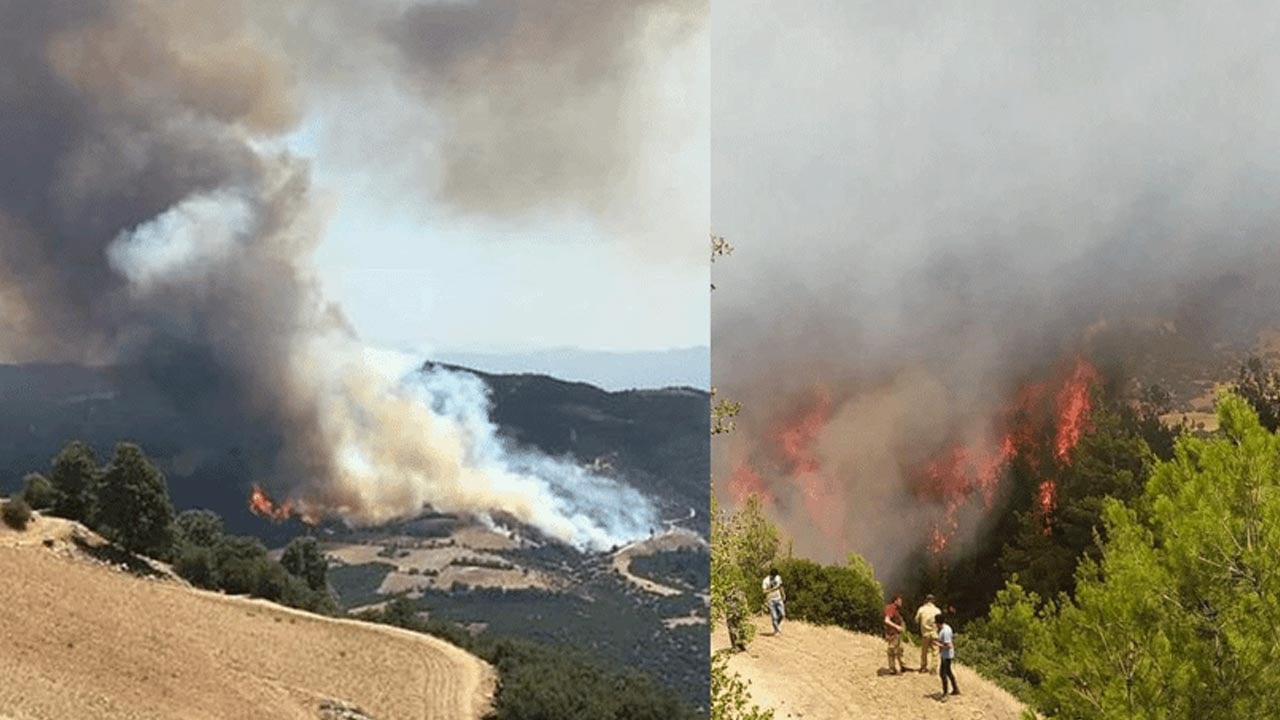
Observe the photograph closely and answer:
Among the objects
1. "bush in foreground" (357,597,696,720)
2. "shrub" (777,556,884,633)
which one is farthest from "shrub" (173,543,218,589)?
"shrub" (777,556,884,633)

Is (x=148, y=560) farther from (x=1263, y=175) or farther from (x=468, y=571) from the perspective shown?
(x=1263, y=175)

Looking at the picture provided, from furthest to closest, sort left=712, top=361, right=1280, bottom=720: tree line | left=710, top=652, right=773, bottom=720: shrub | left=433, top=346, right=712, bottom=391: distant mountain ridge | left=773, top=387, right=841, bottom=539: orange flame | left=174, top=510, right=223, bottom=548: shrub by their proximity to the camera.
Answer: left=773, top=387, right=841, bottom=539: orange flame < left=710, top=652, right=773, bottom=720: shrub < left=433, top=346, right=712, bottom=391: distant mountain ridge < left=712, top=361, right=1280, bottom=720: tree line < left=174, top=510, right=223, bottom=548: shrub

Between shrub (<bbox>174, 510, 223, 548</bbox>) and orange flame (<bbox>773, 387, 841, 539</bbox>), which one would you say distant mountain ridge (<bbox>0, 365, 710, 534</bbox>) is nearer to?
shrub (<bbox>174, 510, 223, 548</bbox>)

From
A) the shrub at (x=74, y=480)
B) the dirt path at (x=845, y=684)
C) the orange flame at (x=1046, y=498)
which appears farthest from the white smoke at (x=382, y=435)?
the orange flame at (x=1046, y=498)

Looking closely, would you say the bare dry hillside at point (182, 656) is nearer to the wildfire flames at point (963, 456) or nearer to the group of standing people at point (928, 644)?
the group of standing people at point (928, 644)

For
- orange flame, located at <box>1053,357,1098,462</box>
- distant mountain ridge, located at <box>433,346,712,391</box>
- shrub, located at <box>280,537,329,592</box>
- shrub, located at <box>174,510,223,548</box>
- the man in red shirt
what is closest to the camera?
shrub, located at <box>174,510,223,548</box>

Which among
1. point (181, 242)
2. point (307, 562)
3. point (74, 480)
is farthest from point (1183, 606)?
point (74, 480)
